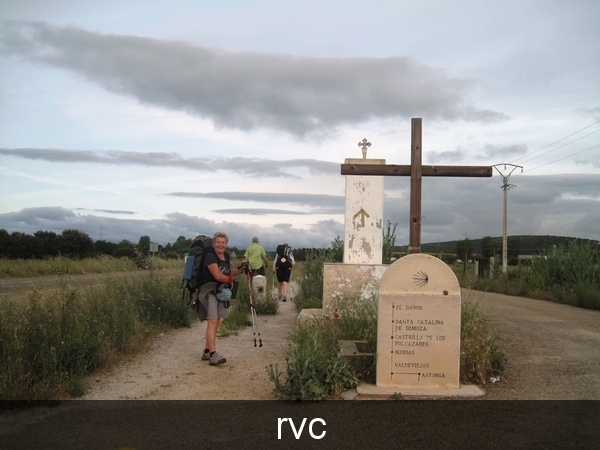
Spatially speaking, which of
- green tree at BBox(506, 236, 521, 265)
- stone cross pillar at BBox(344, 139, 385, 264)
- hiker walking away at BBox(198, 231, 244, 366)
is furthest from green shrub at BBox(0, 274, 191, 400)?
green tree at BBox(506, 236, 521, 265)

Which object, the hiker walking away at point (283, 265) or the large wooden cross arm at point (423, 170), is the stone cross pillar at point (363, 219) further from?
the large wooden cross arm at point (423, 170)

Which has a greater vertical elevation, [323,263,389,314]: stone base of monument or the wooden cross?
the wooden cross

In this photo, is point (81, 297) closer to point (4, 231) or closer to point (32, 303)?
point (32, 303)

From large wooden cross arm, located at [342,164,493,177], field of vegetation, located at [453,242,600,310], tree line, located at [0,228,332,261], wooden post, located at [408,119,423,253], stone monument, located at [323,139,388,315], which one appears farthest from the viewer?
tree line, located at [0,228,332,261]

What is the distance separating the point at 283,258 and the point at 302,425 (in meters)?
10.9

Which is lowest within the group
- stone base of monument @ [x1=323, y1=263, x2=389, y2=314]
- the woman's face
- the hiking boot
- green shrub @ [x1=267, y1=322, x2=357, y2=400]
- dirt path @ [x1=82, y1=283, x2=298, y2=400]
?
dirt path @ [x1=82, y1=283, x2=298, y2=400]

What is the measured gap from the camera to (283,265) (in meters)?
16.7

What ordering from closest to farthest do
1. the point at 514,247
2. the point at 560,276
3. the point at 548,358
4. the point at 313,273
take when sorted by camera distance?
the point at 548,358, the point at 313,273, the point at 560,276, the point at 514,247

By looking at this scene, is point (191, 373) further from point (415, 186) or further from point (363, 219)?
point (363, 219)

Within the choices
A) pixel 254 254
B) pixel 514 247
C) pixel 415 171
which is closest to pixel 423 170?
pixel 415 171

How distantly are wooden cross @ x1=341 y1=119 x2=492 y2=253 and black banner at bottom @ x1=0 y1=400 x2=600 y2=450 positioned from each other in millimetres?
2316

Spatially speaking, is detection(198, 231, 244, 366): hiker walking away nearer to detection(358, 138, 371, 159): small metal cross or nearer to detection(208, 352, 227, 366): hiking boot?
detection(208, 352, 227, 366): hiking boot

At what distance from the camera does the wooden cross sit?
7.88 m

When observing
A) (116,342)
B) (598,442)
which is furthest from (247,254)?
(598,442)
